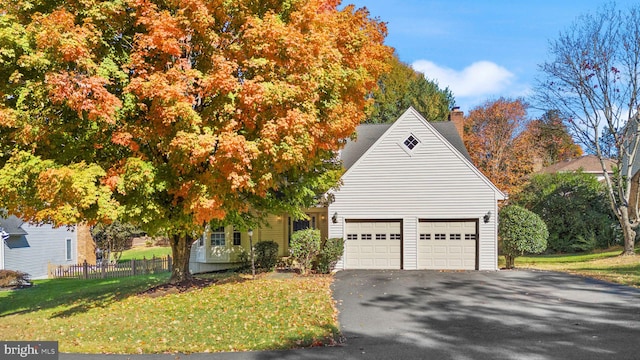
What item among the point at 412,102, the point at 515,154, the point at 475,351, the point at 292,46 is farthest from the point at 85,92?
the point at 515,154

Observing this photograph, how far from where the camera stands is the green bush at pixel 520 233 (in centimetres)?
2078

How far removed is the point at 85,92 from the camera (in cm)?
1145

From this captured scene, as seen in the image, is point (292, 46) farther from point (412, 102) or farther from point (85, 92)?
point (412, 102)

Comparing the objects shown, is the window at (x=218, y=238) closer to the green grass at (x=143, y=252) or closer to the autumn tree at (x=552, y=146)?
the green grass at (x=143, y=252)

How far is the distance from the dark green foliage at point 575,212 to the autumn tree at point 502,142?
4.10 metres

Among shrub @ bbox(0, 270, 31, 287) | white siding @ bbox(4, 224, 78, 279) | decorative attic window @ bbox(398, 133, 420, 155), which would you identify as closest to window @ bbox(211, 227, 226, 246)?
decorative attic window @ bbox(398, 133, 420, 155)

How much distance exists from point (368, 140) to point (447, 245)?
7.08 meters

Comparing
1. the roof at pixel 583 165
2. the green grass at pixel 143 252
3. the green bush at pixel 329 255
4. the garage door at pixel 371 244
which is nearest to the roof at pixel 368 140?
the garage door at pixel 371 244

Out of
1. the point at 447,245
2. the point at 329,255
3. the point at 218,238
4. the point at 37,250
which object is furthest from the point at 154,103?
the point at 37,250

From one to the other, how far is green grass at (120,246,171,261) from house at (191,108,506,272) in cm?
2620

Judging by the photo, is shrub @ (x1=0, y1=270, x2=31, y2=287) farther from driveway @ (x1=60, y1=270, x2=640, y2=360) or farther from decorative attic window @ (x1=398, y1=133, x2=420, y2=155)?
decorative attic window @ (x1=398, y1=133, x2=420, y2=155)

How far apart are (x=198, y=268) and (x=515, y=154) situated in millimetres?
27796

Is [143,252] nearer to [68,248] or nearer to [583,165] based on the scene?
[68,248]

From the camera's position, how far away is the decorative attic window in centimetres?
2034
